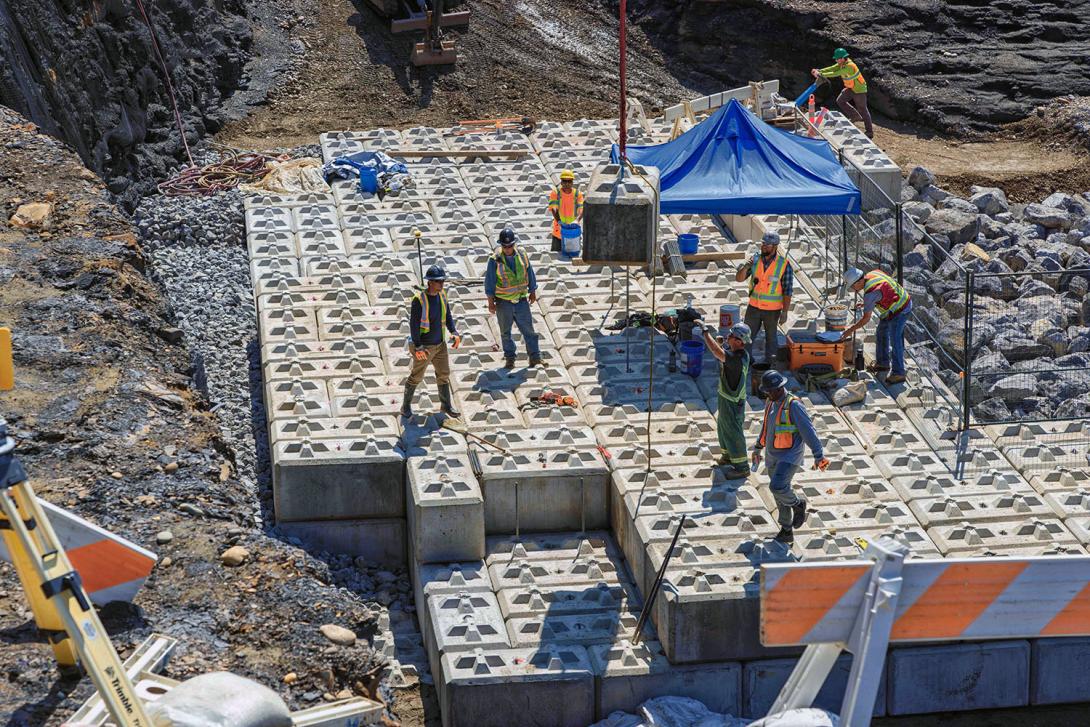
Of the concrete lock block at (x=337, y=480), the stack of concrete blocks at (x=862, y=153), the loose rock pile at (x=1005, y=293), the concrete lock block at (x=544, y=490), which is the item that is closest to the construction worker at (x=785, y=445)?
the concrete lock block at (x=544, y=490)

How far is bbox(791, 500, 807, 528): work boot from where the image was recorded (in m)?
12.3

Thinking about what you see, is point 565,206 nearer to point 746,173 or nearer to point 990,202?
point 746,173

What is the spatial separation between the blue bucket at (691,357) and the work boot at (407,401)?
2787mm

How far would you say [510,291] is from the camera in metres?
14.7

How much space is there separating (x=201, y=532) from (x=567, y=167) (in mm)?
9707

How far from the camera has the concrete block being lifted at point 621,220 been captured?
44.3 feet

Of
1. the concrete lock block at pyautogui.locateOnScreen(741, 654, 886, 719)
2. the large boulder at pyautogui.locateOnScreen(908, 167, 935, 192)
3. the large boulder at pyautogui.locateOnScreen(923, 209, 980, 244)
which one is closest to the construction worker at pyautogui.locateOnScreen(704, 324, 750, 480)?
the concrete lock block at pyautogui.locateOnScreen(741, 654, 886, 719)

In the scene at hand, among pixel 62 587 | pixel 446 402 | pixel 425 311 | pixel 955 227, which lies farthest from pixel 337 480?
pixel 955 227

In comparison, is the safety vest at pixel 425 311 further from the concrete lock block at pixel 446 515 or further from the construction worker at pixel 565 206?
the construction worker at pixel 565 206

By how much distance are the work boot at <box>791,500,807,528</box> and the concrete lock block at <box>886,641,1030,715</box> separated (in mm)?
1270

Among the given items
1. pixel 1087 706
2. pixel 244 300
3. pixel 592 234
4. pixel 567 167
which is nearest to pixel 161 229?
pixel 244 300

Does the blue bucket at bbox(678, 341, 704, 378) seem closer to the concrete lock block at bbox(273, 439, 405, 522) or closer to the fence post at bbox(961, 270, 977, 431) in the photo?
the fence post at bbox(961, 270, 977, 431)

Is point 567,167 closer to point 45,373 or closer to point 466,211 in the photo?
point 466,211

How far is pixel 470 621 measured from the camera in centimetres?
1209
